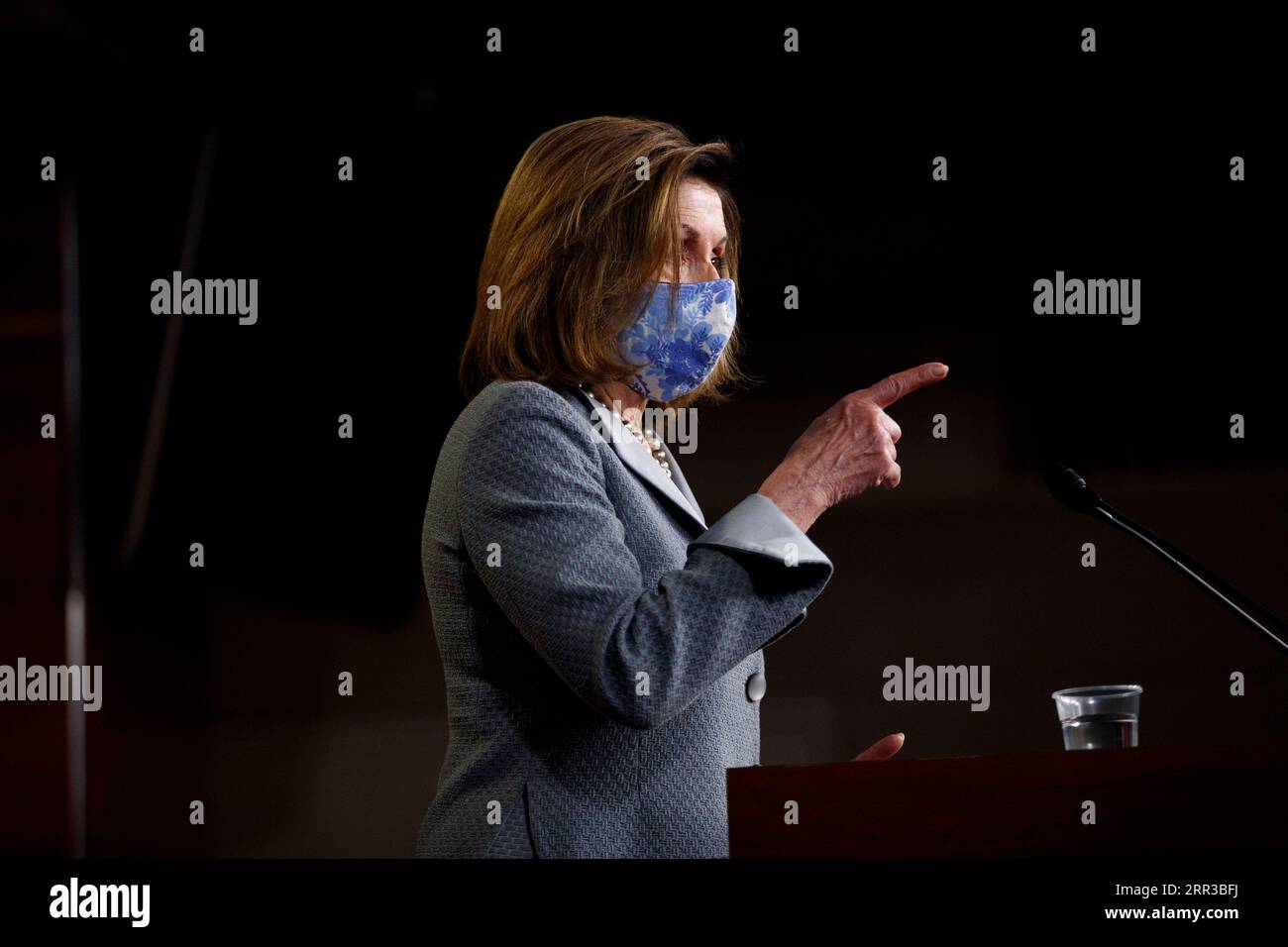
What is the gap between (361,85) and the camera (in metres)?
2.79

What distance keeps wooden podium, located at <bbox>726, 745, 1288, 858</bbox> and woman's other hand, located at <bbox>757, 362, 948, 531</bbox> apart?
269mm

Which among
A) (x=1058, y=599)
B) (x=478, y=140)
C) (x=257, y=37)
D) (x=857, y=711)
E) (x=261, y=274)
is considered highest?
(x=257, y=37)

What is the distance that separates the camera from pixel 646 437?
1.34 m

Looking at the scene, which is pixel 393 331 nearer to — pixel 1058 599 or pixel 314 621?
pixel 314 621

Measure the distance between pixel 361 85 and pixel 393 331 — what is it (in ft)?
1.81

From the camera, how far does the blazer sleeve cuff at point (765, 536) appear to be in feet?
3.25

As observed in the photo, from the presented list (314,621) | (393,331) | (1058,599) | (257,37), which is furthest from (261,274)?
(1058,599)

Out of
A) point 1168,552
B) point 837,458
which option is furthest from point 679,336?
point 1168,552

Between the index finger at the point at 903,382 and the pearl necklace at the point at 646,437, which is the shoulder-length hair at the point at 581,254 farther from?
the index finger at the point at 903,382
